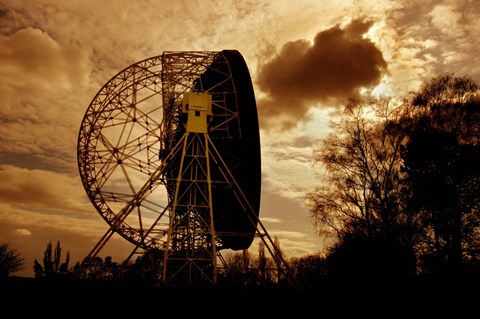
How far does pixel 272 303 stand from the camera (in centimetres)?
1098

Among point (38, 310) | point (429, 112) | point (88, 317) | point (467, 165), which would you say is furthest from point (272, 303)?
point (429, 112)

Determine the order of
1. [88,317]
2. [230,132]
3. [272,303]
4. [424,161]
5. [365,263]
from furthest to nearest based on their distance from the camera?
[424,161] → [230,132] → [365,263] → [272,303] → [88,317]

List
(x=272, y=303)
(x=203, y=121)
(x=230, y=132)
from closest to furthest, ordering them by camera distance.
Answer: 1. (x=272, y=303)
2. (x=203, y=121)
3. (x=230, y=132)

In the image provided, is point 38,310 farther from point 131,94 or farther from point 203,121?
point 131,94

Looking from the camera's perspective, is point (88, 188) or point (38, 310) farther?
point (88, 188)

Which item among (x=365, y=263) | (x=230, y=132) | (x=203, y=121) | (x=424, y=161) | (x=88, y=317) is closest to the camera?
(x=88, y=317)

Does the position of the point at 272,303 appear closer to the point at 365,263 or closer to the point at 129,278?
the point at 365,263

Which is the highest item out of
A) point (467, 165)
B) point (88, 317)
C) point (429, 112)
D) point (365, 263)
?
point (429, 112)

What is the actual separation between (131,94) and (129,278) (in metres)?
9.16

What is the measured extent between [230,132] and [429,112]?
41.0 ft

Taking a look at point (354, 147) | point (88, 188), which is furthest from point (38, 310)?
point (354, 147)

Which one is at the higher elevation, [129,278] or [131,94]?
[131,94]

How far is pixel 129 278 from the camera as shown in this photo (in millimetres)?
15539

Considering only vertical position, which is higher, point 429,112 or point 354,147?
point 429,112
